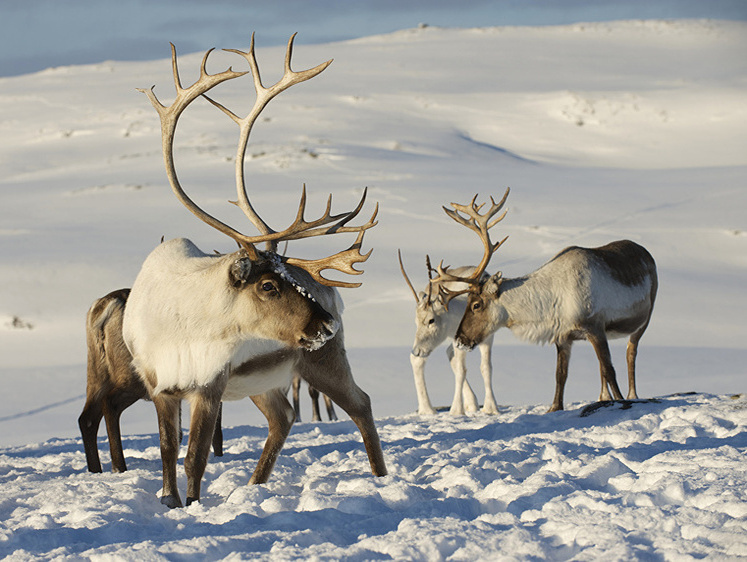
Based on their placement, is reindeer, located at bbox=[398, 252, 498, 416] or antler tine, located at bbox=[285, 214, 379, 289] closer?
antler tine, located at bbox=[285, 214, 379, 289]

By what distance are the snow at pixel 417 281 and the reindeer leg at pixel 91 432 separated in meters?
0.26

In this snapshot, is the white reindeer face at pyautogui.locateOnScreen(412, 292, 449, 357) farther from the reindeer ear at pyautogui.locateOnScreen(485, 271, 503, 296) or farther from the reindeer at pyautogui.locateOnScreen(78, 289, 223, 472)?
the reindeer at pyautogui.locateOnScreen(78, 289, 223, 472)

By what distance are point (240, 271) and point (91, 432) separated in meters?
2.11

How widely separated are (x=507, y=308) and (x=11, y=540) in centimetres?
638

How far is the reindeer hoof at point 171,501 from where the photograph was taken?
215 inches

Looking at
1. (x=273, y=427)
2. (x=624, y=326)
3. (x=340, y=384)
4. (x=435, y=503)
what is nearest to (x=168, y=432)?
(x=273, y=427)

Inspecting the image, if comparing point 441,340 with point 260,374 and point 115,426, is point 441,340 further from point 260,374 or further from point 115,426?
point 260,374

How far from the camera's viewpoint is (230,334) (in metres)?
5.59

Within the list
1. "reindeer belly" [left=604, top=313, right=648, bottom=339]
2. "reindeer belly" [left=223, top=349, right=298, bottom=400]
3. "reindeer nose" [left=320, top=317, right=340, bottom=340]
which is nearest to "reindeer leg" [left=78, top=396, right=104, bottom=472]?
"reindeer belly" [left=223, top=349, right=298, bottom=400]

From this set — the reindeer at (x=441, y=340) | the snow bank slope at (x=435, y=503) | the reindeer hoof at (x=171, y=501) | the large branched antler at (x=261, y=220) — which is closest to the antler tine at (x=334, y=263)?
the large branched antler at (x=261, y=220)

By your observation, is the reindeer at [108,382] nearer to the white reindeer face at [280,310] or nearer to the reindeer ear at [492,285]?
the white reindeer face at [280,310]

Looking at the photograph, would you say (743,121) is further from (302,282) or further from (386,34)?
(302,282)

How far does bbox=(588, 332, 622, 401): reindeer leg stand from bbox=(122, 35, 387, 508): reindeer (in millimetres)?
4033

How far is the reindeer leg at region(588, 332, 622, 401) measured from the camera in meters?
9.55
